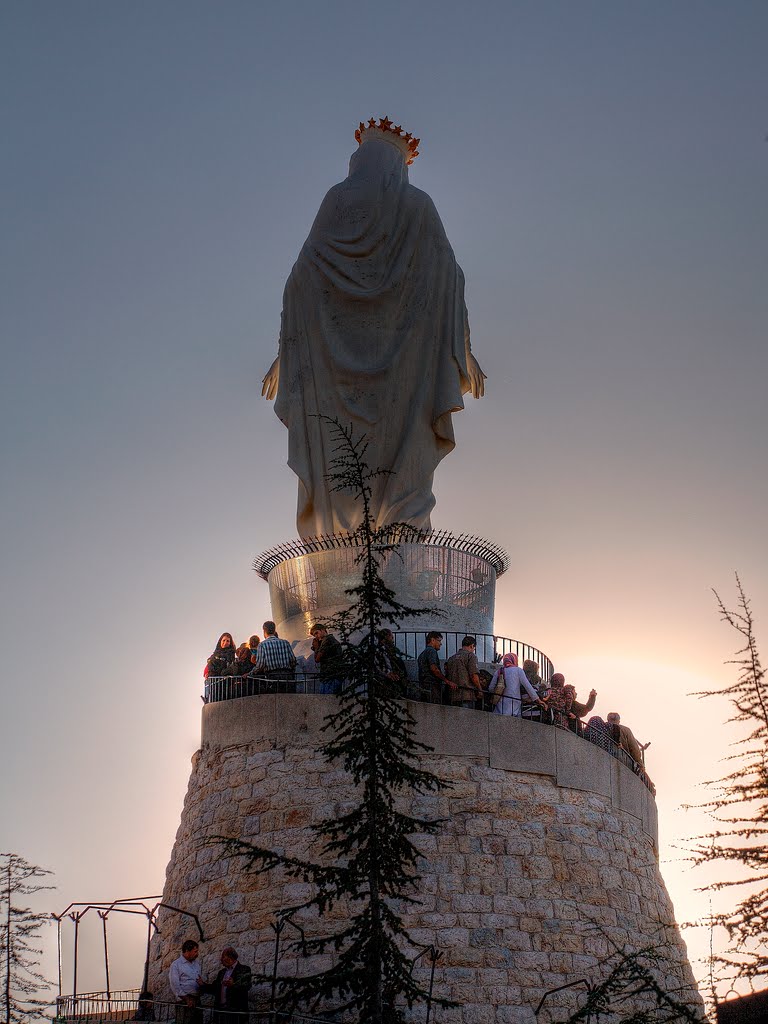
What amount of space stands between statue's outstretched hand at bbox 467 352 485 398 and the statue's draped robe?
0.30 metres

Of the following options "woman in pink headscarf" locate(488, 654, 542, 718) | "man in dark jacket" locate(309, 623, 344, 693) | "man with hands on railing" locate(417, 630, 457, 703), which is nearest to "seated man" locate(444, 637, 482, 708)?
"man with hands on railing" locate(417, 630, 457, 703)

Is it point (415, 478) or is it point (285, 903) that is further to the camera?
point (415, 478)

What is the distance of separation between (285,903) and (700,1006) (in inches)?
222

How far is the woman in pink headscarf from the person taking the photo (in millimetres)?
18352

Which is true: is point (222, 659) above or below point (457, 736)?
above

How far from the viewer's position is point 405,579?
68.6 ft

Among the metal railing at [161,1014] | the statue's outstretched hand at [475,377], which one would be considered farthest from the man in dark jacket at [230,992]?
the statue's outstretched hand at [475,377]

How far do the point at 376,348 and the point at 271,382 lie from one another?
7.96 ft

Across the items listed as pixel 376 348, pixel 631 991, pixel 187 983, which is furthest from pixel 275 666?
pixel 376 348

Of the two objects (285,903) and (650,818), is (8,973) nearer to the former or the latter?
(285,903)

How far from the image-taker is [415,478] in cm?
2284

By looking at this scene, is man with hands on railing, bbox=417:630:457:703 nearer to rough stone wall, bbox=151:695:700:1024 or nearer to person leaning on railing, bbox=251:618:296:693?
rough stone wall, bbox=151:695:700:1024

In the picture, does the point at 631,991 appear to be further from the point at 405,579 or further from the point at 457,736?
the point at 405,579

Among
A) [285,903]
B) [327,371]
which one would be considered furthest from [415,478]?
[285,903]
